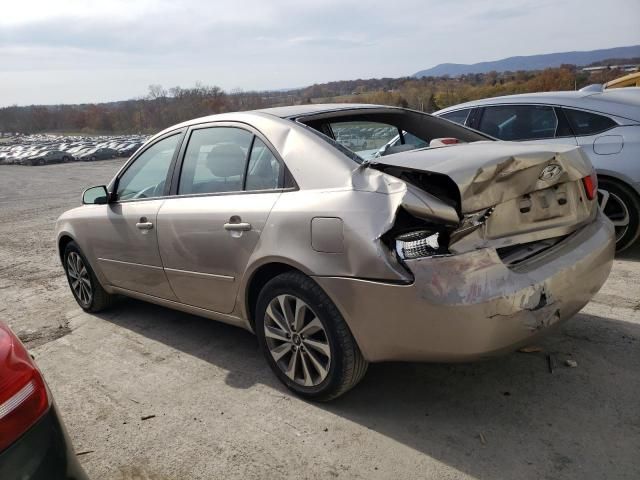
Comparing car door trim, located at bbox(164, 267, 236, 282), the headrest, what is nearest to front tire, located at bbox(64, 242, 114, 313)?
car door trim, located at bbox(164, 267, 236, 282)

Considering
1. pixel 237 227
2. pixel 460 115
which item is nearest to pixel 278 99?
pixel 460 115

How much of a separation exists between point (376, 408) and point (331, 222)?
1104 mm

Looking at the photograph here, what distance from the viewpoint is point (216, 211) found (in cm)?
325

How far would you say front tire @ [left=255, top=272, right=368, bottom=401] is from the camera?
8.83 feet

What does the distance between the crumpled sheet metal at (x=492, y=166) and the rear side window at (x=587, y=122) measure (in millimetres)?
2542

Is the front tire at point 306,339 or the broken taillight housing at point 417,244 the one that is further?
the front tire at point 306,339

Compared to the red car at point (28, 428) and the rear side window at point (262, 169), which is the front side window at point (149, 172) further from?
the red car at point (28, 428)

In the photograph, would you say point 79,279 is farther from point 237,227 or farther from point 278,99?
point 278,99

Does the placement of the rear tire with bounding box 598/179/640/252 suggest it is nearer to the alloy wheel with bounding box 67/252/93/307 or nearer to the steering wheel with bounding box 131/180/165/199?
the steering wheel with bounding box 131/180/165/199

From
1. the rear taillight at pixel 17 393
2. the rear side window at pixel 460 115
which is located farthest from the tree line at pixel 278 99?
the rear taillight at pixel 17 393

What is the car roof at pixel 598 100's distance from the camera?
487 centimetres

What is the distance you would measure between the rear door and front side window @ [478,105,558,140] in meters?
3.50

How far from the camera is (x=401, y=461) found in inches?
95.3

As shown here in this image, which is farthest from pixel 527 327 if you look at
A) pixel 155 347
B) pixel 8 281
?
pixel 8 281
